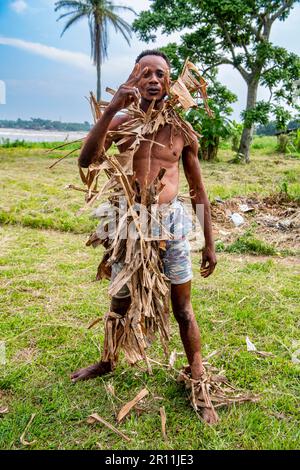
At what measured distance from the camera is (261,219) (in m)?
5.15

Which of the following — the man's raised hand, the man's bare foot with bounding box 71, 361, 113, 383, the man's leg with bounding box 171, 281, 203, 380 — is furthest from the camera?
the man's bare foot with bounding box 71, 361, 113, 383

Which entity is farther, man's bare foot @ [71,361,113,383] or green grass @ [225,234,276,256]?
green grass @ [225,234,276,256]

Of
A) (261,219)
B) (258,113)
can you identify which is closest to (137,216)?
(261,219)

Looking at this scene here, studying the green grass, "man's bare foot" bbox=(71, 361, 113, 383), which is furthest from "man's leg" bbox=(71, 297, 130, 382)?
the green grass

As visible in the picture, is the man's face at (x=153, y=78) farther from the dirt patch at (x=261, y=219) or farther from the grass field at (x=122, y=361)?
the dirt patch at (x=261, y=219)

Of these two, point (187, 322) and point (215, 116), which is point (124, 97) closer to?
point (187, 322)

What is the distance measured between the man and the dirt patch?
2562mm

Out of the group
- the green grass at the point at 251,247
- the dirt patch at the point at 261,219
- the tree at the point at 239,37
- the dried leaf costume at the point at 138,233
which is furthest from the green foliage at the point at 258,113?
the dried leaf costume at the point at 138,233

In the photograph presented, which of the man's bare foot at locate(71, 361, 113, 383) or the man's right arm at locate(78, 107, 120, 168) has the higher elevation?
the man's right arm at locate(78, 107, 120, 168)

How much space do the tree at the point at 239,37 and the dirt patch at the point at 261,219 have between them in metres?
5.21

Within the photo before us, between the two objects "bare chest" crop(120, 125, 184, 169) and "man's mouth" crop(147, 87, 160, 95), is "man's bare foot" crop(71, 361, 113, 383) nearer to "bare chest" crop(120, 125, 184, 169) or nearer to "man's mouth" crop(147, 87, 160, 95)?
"bare chest" crop(120, 125, 184, 169)

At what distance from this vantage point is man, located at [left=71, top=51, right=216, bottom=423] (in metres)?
1.65

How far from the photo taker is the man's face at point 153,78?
1.77 m

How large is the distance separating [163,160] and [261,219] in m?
3.53
